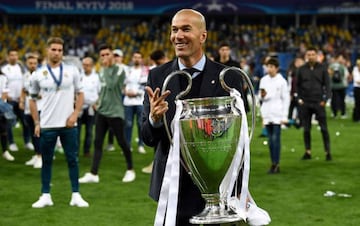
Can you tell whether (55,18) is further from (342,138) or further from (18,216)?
(18,216)

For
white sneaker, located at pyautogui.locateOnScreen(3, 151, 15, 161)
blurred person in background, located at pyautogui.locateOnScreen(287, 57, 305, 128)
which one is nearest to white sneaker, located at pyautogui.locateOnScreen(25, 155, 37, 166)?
white sneaker, located at pyautogui.locateOnScreen(3, 151, 15, 161)

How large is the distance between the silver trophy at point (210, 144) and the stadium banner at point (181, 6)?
1556 inches

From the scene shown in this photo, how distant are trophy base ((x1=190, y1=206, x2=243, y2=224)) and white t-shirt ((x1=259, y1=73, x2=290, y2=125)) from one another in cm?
817

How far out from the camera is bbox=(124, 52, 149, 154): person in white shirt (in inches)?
608

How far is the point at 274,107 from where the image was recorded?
13.1 meters

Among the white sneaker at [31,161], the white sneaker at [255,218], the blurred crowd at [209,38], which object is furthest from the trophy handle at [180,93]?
the blurred crowd at [209,38]

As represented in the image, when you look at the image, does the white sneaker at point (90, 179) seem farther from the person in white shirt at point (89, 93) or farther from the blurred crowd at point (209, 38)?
the blurred crowd at point (209, 38)

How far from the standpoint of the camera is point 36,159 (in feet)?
47.1

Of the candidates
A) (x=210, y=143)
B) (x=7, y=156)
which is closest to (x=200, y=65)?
(x=210, y=143)

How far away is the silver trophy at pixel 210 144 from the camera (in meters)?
4.81

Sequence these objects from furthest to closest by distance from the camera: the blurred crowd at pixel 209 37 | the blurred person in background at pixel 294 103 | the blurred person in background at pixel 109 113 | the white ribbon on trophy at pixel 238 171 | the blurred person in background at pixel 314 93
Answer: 1. the blurred crowd at pixel 209 37
2. the blurred person in background at pixel 294 103
3. the blurred person in background at pixel 314 93
4. the blurred person in background at pixel 109 113
5. the white ribbon on trophy at pixel 238 171

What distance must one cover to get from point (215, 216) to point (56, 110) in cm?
547

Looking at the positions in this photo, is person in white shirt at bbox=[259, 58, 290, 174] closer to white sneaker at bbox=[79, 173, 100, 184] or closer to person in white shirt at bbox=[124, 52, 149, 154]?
white sneaker at bbox=[79, 173, 100, 184]

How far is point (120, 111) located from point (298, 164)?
358 cm
